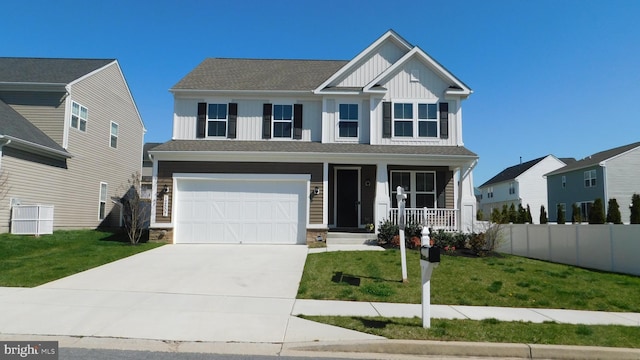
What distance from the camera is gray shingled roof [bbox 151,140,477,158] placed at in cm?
1497

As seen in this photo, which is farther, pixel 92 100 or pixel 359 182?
pixel 92 100

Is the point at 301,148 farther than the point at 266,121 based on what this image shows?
No

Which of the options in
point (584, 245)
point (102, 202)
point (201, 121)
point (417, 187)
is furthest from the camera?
point (102, 202)

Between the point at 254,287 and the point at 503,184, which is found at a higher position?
the point at 503,184

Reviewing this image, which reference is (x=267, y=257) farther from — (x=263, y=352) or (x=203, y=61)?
(x=203, y=61)

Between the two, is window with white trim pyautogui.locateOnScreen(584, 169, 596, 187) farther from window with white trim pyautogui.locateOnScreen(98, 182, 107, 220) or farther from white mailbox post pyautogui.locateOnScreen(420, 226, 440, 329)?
window with white trim pyautogui.locateOnScreen(98, 182, 107, 220)

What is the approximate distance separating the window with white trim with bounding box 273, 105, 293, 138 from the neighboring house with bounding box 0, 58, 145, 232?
918 centimetres

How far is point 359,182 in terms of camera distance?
55.1ft

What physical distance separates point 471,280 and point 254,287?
493 cm

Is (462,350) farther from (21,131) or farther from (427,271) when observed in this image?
(21,131)

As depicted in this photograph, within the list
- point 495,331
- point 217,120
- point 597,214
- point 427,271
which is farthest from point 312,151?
point 597,214

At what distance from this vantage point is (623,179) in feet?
98.1

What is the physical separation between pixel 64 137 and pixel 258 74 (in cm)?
896

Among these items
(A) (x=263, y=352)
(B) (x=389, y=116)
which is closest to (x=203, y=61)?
(B) (x=389, y=116)
